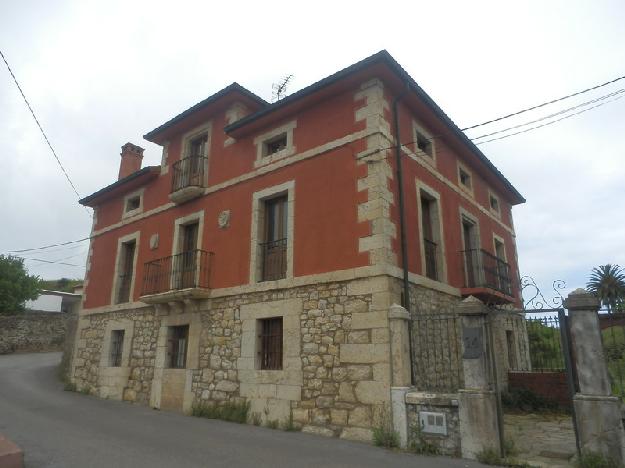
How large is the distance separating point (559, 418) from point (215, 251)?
7.80 metres

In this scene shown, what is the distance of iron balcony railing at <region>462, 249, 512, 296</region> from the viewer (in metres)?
10.3

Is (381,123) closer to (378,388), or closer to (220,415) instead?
(378,388)

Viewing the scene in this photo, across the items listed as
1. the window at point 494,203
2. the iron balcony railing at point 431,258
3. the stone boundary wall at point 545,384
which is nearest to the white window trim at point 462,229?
the iron balcony railing at point 431,258

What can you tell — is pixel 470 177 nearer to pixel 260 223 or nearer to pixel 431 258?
pixel 431 258

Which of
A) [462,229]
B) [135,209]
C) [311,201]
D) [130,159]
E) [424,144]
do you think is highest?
[130,159]

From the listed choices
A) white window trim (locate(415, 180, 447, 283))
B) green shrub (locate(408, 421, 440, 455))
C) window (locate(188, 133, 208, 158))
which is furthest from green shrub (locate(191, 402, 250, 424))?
window (locate(188, 133, 208, 158))

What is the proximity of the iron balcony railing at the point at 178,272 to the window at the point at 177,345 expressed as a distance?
987mm

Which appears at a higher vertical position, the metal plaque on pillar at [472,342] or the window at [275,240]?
the window at [275,240]

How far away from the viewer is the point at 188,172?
37.2ft

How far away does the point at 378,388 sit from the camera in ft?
21.9

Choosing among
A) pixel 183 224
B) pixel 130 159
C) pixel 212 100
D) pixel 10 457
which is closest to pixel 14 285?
pixel 130 159

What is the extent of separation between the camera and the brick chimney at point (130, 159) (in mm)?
14992

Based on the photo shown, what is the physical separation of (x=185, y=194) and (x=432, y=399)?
7.54 metres

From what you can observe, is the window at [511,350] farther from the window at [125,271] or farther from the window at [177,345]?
the window at [125,271]
